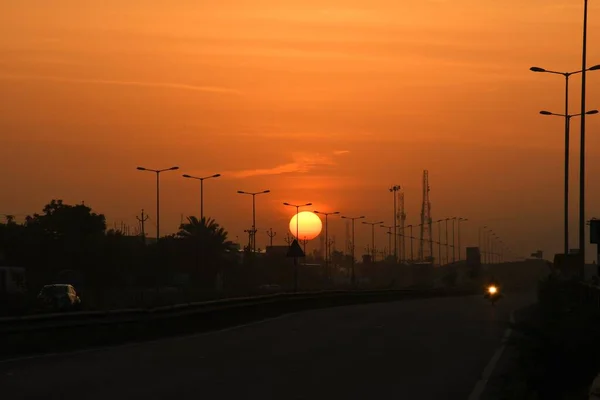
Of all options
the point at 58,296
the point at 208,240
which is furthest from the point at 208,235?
the point at 58,296

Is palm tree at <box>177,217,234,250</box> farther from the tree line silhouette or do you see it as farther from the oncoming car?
the oncoming car

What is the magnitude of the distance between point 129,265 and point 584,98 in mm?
68050

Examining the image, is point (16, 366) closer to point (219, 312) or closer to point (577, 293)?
point (219, 312)

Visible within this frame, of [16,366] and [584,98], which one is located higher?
[584,98]

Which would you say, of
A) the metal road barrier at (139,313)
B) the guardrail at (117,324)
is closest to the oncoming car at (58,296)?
the metal road barrier at (139,313)

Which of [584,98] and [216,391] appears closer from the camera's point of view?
[216,391]

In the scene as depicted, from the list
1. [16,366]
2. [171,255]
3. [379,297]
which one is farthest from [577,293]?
[171,255]

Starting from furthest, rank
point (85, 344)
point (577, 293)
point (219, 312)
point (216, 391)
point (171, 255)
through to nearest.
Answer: point (171, 255)
point (577, 293)
point (219, 312)
point (85, 344)
point (216, 391)

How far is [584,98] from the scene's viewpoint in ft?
184

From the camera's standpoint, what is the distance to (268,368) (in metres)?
20.5

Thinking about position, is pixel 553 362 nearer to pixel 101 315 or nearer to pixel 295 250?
pixel 101 315

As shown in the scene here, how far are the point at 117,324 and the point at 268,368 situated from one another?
8.27m

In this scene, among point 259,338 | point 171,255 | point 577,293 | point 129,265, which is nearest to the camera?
point 259,338

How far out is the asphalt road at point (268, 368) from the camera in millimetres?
16625
